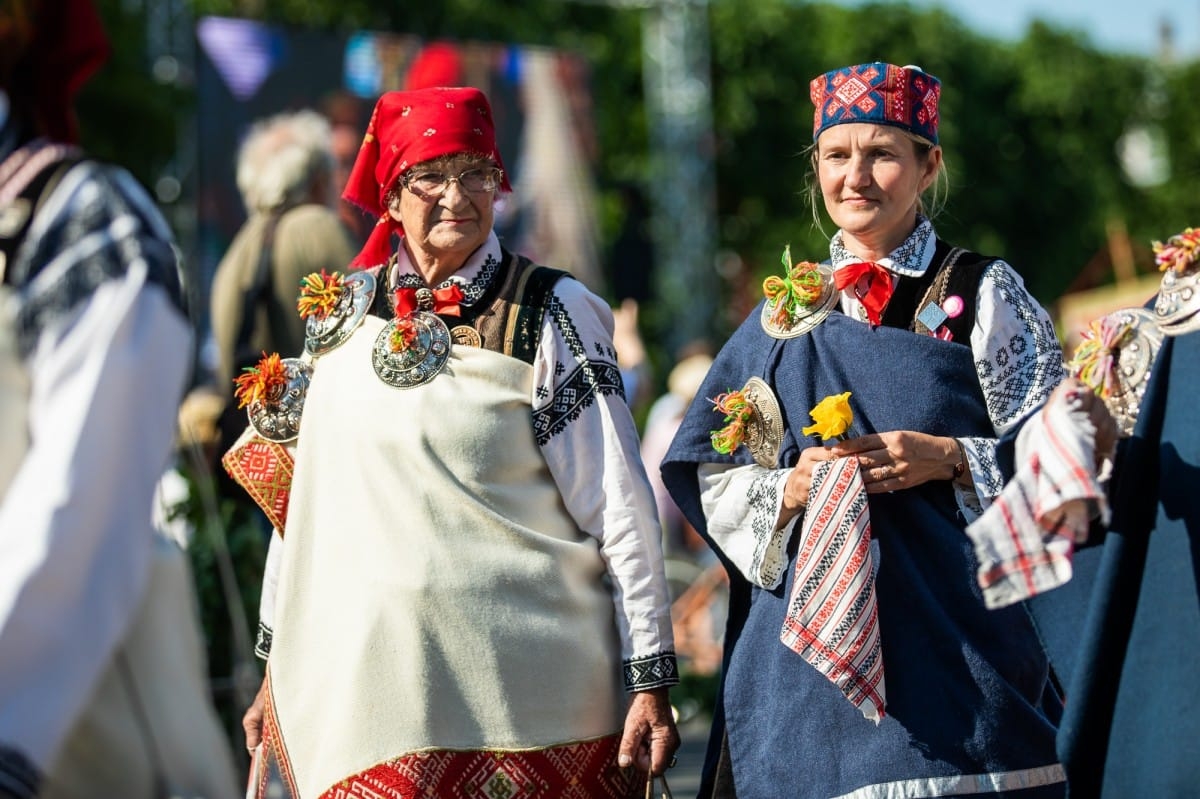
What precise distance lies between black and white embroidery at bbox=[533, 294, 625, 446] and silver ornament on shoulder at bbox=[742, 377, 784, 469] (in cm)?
30

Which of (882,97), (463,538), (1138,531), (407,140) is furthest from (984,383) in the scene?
(407,140)

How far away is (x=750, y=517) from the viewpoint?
3.88m

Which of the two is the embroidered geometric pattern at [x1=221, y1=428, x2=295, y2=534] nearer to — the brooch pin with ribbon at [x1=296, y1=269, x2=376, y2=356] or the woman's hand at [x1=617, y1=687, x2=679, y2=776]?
the brooch pin with ribbon at [x1=296, y1=269, x2=376, y2=356]

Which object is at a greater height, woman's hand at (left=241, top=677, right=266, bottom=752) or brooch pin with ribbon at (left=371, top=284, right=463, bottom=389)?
brooch pin with ribbon at (left=371, top=284, right=463, bottom=389)

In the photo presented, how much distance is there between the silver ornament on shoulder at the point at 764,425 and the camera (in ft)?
12.8

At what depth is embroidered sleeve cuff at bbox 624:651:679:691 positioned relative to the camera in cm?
383

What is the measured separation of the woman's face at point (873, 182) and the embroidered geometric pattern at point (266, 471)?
142cm

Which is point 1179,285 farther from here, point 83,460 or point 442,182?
point 83,460

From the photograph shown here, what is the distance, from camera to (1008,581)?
311 centimetres

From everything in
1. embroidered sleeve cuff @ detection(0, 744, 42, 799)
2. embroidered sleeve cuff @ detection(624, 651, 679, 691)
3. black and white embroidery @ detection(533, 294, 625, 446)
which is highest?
embroidered sleeve cuff @ detection(0, 744, 42, 799)

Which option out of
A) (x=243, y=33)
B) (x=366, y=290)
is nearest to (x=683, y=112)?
(x=243, y=33)

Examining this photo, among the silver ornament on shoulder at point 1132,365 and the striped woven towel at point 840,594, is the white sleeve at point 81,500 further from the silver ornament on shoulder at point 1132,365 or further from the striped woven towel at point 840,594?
the silver ornament on shoulder at point 1132,365

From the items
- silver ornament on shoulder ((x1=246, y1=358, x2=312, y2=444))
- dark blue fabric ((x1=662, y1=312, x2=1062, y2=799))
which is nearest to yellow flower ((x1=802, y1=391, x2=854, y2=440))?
dark blue fabric ((x1=662, y1=312, x2=1062, y2=799))

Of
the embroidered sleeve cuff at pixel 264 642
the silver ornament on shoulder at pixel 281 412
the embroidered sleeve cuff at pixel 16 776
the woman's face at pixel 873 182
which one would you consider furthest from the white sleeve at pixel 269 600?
the embroidered sleeve cuff at pixel 16 776
